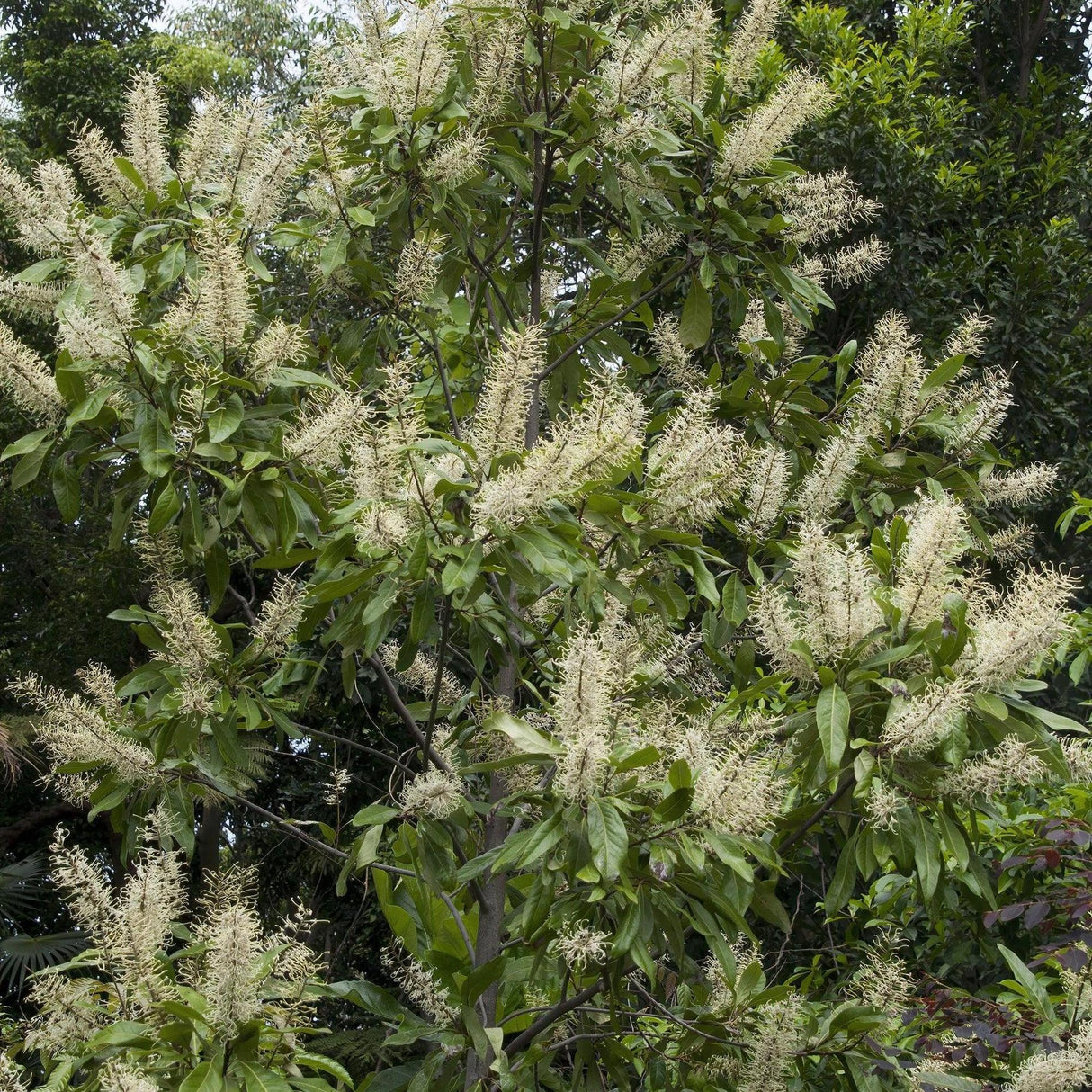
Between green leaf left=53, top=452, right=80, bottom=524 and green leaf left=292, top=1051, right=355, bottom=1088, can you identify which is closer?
green leaf left=292, top=1051, right=355, bottom=1088

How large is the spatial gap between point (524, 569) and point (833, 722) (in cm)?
57

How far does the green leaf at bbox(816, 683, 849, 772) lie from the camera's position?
6.56 ft

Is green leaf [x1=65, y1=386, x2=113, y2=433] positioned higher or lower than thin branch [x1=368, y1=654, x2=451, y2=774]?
higher

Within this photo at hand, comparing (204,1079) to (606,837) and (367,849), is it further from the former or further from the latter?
(606,837)

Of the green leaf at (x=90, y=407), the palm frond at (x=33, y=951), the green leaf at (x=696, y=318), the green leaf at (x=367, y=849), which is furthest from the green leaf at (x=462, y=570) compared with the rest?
the palm frond at (x=33, y=951)

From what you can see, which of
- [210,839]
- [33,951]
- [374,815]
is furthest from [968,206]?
[33,951]

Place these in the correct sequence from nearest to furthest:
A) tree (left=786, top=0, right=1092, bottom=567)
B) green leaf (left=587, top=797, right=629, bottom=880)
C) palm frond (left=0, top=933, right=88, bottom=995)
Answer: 1. green leaf (left=587, top=797, right=629, bottom=880)
2. tree (left=786, top=0, right=1092, bottom=567)
3. palm frond (left=0, top=933, right=88, bottom=995)

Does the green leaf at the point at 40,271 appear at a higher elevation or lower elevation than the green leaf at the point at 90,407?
higher

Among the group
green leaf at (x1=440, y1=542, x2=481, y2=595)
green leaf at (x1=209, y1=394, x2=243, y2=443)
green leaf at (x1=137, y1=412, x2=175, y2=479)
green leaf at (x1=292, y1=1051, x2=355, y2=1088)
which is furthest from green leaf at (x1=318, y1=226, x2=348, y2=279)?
green leaf at (x1=292, y1=1051, x2=355, y2=1088)

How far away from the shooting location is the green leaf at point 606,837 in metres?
1.86

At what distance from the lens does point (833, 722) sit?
2.04 metres

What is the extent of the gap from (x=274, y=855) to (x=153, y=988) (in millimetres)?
5404

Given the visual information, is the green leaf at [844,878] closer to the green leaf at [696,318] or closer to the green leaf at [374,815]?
the green leaf at [374,815]

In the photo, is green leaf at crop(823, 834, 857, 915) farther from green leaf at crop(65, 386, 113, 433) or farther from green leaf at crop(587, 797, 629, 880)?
green leaf at crop(65, 386, 113, 433)
